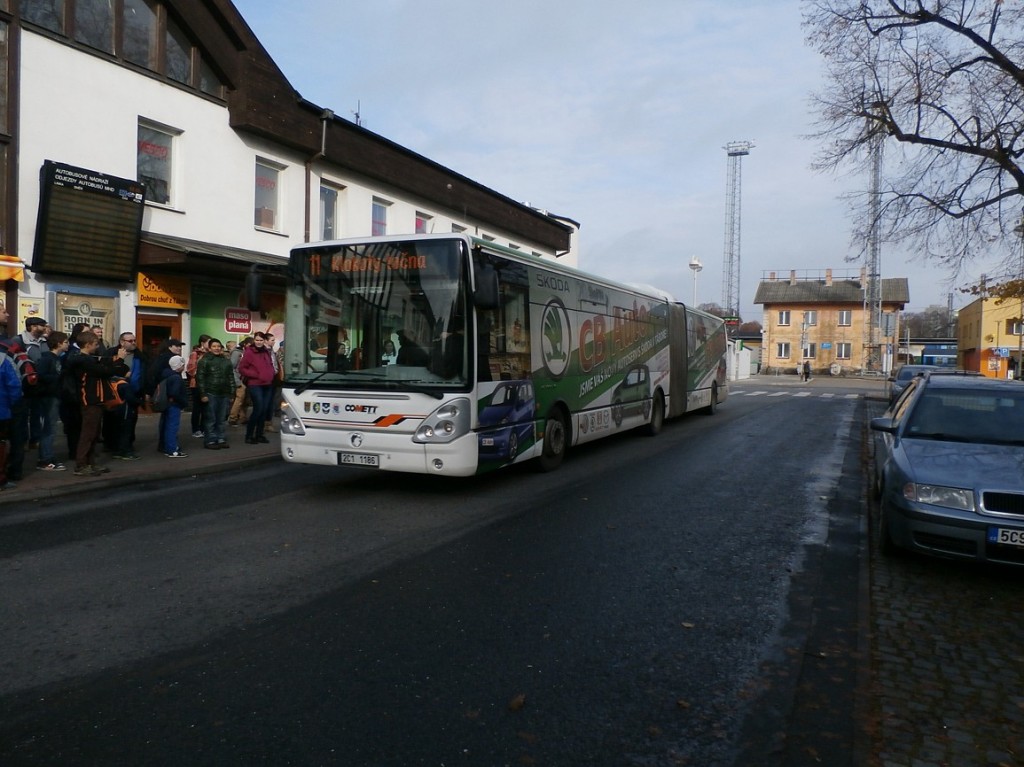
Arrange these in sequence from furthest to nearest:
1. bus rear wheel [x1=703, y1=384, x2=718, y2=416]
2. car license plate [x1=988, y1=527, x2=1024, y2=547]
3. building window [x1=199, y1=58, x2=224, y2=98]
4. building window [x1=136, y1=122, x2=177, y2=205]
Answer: bus rear wheel [x1=703, y1=384, x2=718, y2=416] < building window [x1=199, y1=58, x2=224, y2=98] < building window [x1=136, y1=122, x2=177, y2=205] < car license plate [x1=988, y1=527, x2=1024, y2=547]

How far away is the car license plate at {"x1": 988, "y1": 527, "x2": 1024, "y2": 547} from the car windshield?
1.39 meters

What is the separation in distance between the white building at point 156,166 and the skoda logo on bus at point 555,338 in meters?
7.60

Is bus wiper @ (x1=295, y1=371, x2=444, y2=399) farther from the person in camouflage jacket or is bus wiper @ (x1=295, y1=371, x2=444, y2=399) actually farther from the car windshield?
the car windshield

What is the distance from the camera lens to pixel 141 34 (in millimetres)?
14984

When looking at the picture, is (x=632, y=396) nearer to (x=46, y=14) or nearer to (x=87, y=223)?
(x=87, y=223)

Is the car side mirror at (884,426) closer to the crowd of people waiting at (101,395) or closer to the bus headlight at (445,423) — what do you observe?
the bus headlight at (445,423)

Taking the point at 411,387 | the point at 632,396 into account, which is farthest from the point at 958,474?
the point at 632,396

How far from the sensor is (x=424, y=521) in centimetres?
762

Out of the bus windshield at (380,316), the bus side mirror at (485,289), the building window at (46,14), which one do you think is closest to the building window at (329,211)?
the building window at (46,14)

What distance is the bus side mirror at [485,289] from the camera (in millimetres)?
7918

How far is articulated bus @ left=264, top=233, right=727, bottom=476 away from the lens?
8195 millimetres

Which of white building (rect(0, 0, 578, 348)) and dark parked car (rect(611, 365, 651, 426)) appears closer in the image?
white building (rect(0, 0, 578, 348))

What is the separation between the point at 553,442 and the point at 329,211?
12420mm

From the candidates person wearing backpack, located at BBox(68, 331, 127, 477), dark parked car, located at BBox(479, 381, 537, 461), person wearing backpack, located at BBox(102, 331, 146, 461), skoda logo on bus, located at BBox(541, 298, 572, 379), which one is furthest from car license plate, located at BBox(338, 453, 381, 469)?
person wearing backpack, located at BBox(102, 331, 146, 461)
